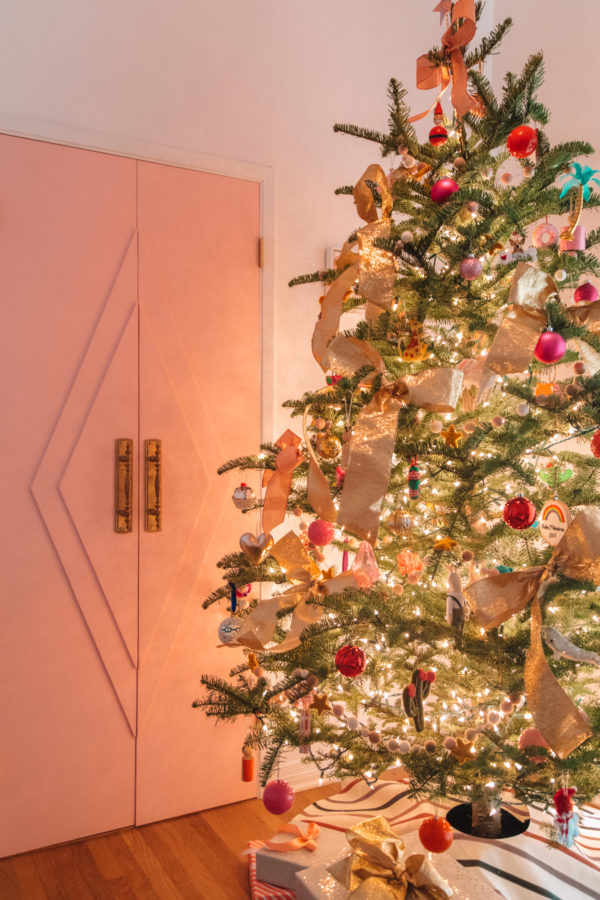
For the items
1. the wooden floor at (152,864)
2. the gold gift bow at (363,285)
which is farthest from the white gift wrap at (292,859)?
the gold gift bow at (363,285)

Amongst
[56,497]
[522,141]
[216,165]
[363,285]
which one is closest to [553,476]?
[363,285]

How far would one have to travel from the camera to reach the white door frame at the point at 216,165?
224 cm

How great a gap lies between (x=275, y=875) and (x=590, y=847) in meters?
0.86

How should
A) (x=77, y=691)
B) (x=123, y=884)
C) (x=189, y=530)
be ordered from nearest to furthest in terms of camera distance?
(x=123, y=884)
(x=77, y=691)
(x=189, y=530)

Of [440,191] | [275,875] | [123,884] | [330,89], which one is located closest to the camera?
[440,191]

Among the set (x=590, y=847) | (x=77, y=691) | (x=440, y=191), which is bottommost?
(x=590, y=847)

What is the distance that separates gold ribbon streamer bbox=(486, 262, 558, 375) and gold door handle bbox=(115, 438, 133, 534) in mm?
1402

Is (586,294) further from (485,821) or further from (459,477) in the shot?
(485,821)

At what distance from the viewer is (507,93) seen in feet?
4.97

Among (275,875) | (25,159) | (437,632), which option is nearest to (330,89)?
(25,159)

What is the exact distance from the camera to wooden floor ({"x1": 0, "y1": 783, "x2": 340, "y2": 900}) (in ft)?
6.83

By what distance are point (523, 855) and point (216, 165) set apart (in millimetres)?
2285

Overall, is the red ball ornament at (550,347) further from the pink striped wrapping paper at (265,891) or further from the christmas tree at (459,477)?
the pink striped wrapping paper at (265,891)

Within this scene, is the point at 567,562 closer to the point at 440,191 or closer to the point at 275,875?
the point at 440,191
